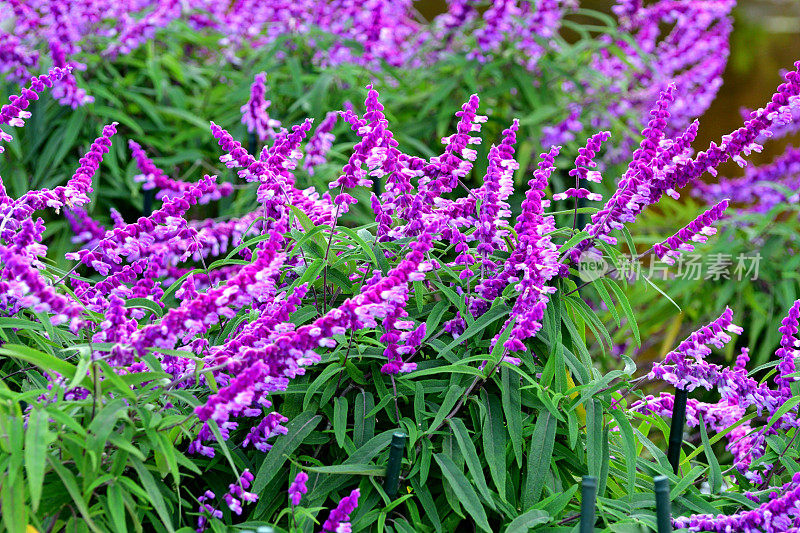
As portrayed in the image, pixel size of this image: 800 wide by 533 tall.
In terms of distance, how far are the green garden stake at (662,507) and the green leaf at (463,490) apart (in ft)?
0.96

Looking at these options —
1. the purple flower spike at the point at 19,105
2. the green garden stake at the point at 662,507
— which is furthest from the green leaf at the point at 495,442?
the purple flower spike at the point at 19,105

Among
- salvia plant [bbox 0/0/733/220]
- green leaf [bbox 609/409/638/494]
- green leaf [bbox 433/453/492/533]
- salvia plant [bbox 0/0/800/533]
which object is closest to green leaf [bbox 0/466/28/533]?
salvia plant [bbox 0/0/800/533]

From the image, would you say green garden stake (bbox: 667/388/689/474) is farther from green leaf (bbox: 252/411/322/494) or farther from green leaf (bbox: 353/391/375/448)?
green leaf (bbox: 252/411/322/494)

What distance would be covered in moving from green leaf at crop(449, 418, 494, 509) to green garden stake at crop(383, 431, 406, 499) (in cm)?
11

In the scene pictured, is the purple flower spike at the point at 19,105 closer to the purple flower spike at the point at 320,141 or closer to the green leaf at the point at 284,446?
the purple flower spike at the point at 320,141

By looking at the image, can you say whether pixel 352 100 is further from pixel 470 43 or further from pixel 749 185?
pixel 749 185

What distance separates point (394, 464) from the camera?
1.53 m

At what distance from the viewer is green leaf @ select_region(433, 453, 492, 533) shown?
4.99ft

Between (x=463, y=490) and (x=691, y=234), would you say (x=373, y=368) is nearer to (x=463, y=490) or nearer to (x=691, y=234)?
(x=463, y=490)

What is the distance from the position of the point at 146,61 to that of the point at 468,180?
1487 millimetres

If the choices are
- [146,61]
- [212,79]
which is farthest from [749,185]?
[146,61]

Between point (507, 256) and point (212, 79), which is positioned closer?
point (507, 256)

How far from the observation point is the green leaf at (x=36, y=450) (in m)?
1.19

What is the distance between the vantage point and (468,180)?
12.6 feet
